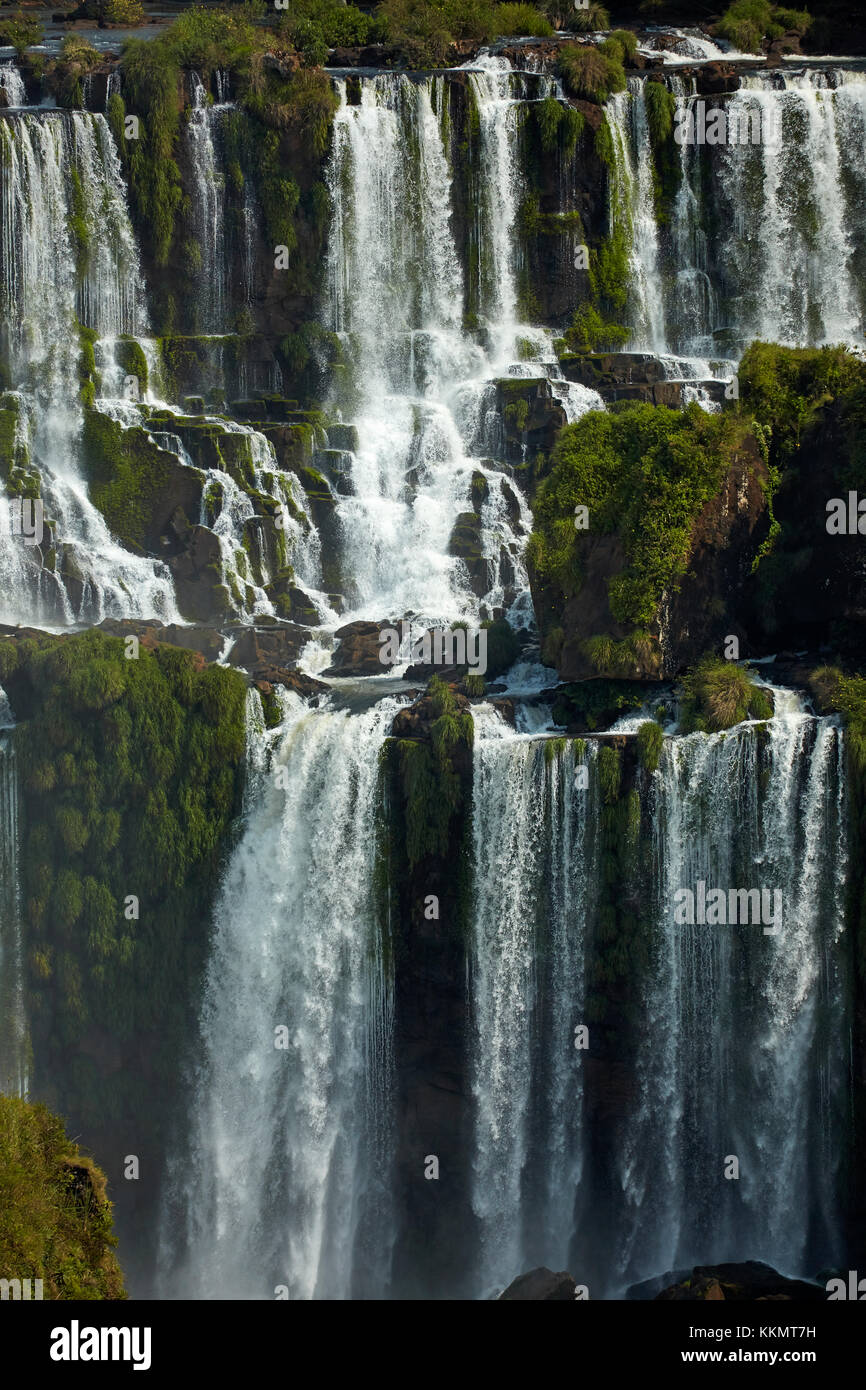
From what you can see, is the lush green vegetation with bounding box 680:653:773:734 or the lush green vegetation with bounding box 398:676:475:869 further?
the lush green vegetation with bounding box 398:676:475:869

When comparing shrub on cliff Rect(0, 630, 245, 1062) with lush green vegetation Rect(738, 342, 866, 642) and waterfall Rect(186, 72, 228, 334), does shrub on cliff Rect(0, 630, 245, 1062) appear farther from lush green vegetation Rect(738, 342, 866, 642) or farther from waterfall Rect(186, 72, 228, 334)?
waterfall Rect(186, 72, 228, 334)

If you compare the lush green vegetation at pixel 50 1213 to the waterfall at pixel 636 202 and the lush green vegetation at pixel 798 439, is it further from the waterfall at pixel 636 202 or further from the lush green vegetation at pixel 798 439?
the waterfall at pixel 636 202

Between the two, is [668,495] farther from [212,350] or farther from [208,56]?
[208,56]

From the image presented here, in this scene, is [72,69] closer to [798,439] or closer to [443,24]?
[443,24]

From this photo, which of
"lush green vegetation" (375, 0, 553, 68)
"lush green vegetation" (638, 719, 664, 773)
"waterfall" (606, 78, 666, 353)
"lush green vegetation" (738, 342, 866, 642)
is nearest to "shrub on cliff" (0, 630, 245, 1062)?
"lush green vegetation" (638, 719, 664, 773)

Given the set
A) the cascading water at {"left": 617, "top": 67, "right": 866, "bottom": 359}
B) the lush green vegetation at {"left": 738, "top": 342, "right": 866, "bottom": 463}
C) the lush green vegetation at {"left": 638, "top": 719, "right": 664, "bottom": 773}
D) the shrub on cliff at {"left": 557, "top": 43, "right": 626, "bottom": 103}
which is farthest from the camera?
the shrub on cliff at {"left": 557, "top": 43, "right": 626, "bottom": 103}

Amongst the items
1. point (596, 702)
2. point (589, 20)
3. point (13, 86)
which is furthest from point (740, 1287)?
point (589, 20)
